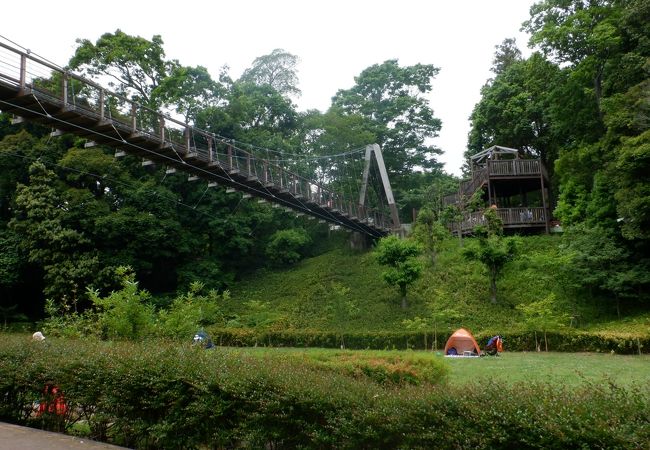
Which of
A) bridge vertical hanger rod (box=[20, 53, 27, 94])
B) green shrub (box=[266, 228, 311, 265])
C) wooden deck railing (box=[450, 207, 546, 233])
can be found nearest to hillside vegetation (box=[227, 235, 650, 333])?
green shrub (box=[266, 228, 311, 265])

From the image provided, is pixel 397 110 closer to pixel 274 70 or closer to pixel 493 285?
pixel 274 70

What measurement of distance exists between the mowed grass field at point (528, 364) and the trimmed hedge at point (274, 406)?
2.23m

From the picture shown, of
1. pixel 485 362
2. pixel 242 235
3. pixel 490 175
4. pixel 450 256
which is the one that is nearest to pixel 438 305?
pixel 450 256

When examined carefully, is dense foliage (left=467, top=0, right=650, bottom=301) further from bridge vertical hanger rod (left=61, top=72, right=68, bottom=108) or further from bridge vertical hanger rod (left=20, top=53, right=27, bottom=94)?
bridge vertical hanger rod (left=20, top=53, right=27, bottom=94)

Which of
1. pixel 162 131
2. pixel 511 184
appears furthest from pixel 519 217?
pixel 162 131

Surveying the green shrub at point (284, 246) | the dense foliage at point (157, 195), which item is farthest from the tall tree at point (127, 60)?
the green shrub at point (284, 246)

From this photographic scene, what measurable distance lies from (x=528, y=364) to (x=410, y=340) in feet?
19.3

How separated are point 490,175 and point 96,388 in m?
23.0

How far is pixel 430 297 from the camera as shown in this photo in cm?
2214

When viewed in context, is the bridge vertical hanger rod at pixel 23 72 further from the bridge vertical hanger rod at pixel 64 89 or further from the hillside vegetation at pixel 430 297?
the hillside vegetation at pixel 430 297

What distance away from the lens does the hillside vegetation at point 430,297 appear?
1869cm

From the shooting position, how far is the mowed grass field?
7.94m

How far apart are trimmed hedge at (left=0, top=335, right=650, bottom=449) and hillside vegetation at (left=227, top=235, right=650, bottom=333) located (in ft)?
42.8

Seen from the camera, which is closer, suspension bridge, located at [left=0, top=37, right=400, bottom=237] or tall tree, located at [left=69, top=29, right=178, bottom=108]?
suspension bridge, located at [left=0, top=37, right=400, bottom=237]
